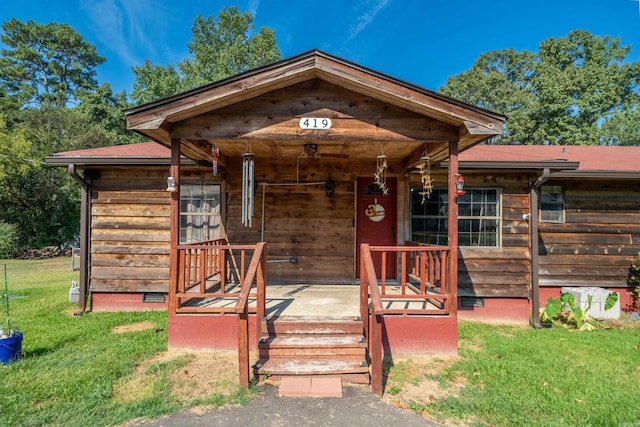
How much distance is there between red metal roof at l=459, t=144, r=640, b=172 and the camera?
634 cm

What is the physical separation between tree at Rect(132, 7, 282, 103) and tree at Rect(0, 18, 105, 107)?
980cm

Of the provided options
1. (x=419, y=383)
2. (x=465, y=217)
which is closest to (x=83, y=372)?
(x=419, y=383)

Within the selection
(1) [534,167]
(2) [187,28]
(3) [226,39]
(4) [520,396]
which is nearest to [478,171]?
(1) [534,167]

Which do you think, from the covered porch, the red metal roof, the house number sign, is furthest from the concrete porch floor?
the red metal roof

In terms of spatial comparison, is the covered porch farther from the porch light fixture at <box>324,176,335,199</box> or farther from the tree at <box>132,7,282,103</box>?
the tree at <box>132,7,282,103</box>

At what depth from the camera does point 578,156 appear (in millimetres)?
7594

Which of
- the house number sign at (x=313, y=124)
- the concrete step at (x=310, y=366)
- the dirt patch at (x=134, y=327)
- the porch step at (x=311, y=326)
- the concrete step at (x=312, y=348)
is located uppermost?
the house number sign at (x=313, y=124)

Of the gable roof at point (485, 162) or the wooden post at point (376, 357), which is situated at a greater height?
the gable roof at point (485, 162)

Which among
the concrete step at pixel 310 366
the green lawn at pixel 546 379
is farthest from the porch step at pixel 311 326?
the green lawn at pixel 546 379

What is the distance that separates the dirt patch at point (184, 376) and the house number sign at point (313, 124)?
301 cm

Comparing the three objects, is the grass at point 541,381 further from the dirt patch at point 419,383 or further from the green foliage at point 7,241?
the green foliage at point 7,241

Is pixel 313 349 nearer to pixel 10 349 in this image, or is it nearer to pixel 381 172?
pixel 381 172

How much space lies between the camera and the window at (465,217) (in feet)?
21.2

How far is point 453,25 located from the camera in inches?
854
